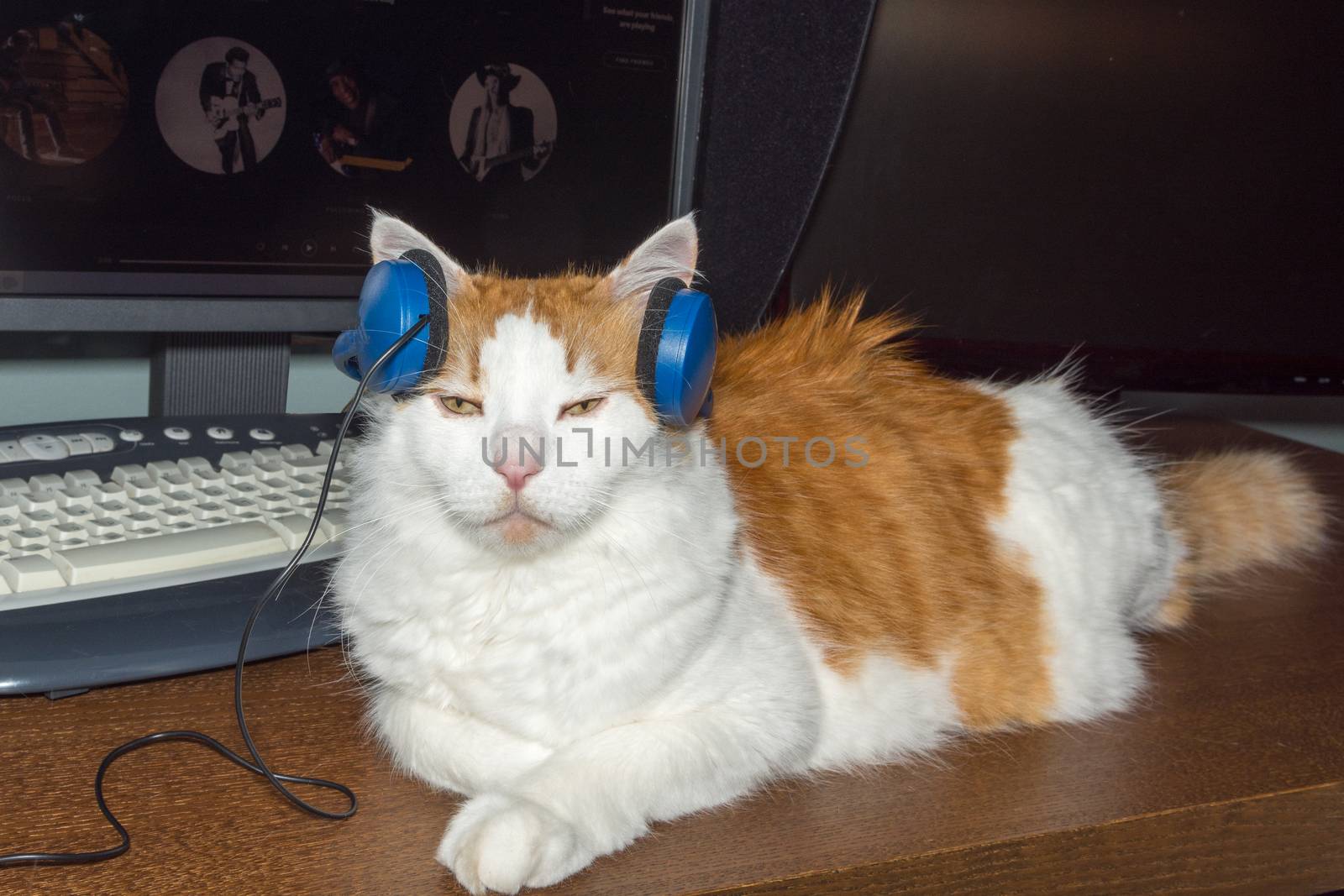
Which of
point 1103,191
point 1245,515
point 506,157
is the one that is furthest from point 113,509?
point 1245,515

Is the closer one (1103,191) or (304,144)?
(304,144)

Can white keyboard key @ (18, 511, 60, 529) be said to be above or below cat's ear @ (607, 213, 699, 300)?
below

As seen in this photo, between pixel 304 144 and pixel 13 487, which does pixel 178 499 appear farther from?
pixel 304 144

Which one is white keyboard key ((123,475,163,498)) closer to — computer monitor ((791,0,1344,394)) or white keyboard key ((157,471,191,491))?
white keyboard key ((157,471,191,491))

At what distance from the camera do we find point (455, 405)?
72cm

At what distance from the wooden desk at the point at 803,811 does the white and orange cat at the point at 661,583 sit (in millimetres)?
33

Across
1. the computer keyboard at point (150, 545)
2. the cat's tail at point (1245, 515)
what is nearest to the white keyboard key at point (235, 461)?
the computer keyboard at point (150, 545)

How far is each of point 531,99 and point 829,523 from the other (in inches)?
21.7

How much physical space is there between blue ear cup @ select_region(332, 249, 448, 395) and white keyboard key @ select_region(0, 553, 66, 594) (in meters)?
0.26

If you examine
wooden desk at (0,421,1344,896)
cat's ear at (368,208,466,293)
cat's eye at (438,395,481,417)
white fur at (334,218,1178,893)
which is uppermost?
cat's ear at (368,208,466,293)

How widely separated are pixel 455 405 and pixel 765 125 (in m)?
0.62

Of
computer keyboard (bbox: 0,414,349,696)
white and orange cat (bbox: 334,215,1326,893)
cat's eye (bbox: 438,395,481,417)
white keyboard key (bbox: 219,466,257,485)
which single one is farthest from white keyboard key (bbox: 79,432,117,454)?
cat's eye (bbox: 438,395,481,417)

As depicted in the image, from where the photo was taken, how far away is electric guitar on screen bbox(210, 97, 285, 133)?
3.30ft

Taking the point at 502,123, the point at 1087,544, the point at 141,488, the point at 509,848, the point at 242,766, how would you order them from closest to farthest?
the point at 509,848, the point at 242,766, the point at 141,488, the point at 1087,544, the point at 502,123
